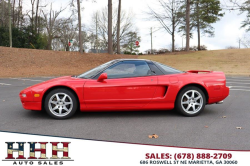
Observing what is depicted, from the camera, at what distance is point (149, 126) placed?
4.41m

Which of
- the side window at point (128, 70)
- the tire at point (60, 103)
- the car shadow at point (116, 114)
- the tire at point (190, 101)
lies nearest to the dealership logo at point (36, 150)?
the tire at point (60, 103)

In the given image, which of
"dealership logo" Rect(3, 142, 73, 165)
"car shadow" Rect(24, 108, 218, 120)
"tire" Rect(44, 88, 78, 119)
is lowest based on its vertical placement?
"dealership logo" Rect(3, 142, 73, 165)

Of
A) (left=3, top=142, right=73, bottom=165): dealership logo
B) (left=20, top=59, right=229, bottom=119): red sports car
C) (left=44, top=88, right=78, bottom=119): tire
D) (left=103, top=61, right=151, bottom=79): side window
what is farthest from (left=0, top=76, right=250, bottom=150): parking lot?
(left=103, top=61, right=151, bottom=79): side window

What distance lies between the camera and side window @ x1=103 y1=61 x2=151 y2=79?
4.96 metres

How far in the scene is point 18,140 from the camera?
3.47 m

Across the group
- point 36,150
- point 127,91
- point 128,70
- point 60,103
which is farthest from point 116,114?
point 36,150

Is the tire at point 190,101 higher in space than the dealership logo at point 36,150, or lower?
higher

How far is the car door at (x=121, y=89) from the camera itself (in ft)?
15.6

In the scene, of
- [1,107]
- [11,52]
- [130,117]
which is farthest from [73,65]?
[130,117]

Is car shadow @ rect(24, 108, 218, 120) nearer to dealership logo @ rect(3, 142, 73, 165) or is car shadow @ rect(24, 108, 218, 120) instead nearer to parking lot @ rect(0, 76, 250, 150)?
parking lot @ rect(0, 76, 250, 150)

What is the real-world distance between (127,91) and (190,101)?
1398 mm

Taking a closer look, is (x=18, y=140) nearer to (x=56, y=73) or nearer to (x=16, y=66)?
(x=56, y=73)

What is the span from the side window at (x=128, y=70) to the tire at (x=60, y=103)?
902 millimetres

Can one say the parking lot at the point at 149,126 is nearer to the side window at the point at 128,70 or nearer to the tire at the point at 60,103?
the tire at the point at 60,103
